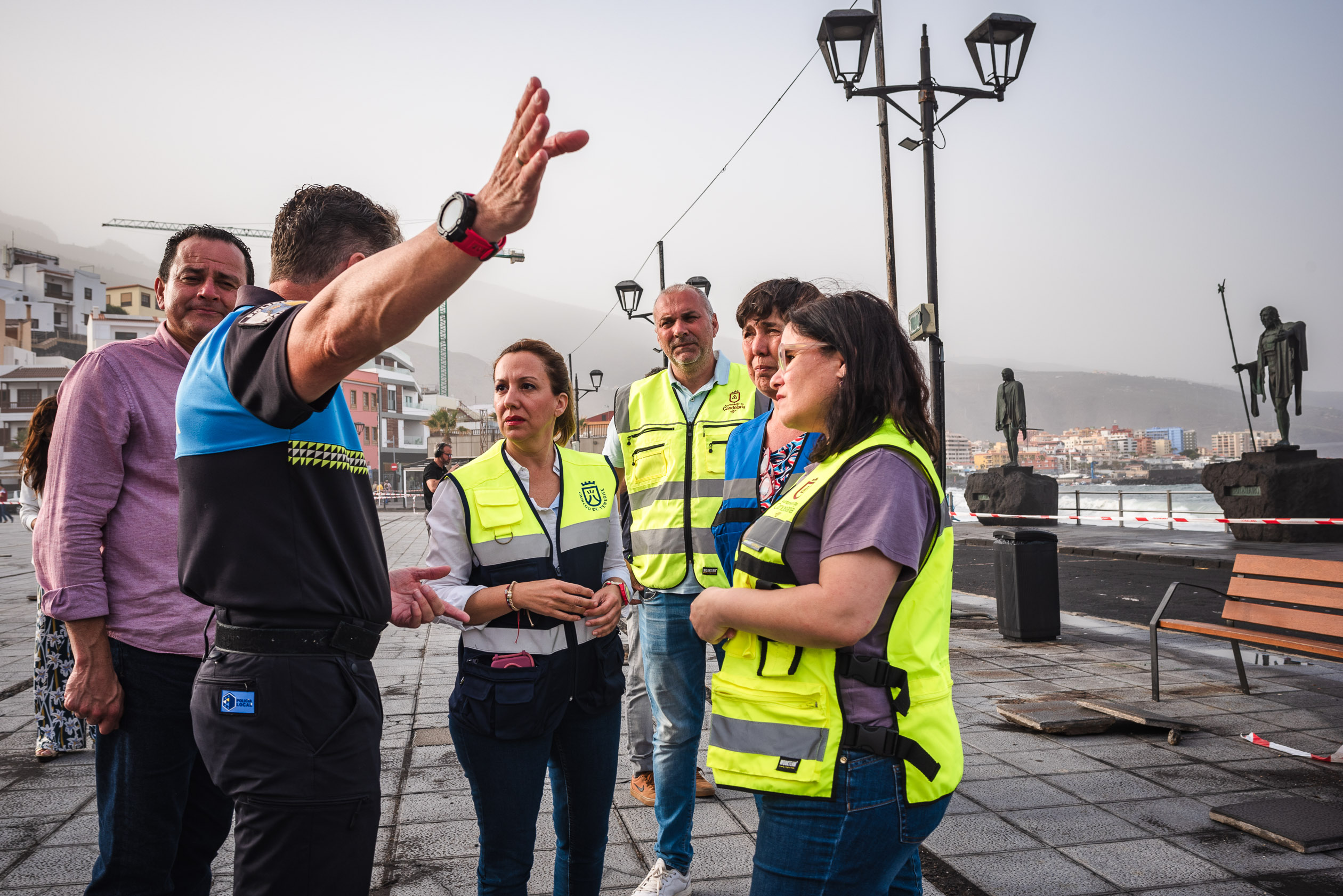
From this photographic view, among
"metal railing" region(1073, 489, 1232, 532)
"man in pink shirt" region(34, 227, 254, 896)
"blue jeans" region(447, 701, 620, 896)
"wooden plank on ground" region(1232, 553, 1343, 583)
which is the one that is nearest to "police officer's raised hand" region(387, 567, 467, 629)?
"blue jeans" region(447, 701, 620, 896)

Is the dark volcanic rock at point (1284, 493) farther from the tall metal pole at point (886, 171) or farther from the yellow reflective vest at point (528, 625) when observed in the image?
the yellow reflective vest at point (528, 625)

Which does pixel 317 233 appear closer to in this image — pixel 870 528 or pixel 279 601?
pixel 279 601

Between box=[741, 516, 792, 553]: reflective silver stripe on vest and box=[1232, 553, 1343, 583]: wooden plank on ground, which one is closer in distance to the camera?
box=[741, 516, 792, 553]: reflective silver stripe on vest

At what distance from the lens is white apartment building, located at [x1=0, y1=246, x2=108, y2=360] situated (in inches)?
3110

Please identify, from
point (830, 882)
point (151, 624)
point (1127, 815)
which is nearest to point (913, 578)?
point (830, 882)

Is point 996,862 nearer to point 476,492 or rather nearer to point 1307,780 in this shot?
point 1307,780

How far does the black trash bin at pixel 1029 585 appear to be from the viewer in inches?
302

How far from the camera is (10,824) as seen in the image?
366 cm

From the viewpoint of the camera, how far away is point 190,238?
111 inches

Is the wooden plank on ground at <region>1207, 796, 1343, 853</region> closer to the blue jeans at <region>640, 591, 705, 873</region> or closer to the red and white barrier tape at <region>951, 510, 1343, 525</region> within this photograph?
the blue jeans at <region>640, 591, 705, 873</region>

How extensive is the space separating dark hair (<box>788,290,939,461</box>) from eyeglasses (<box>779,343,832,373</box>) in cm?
1

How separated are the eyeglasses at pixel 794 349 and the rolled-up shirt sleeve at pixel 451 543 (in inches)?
45.2

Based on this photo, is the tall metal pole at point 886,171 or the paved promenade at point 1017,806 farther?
the tall metal pole at point 886,171

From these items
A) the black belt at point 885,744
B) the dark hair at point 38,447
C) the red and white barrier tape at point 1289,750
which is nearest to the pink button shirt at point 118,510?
the black belt at point 885,744
